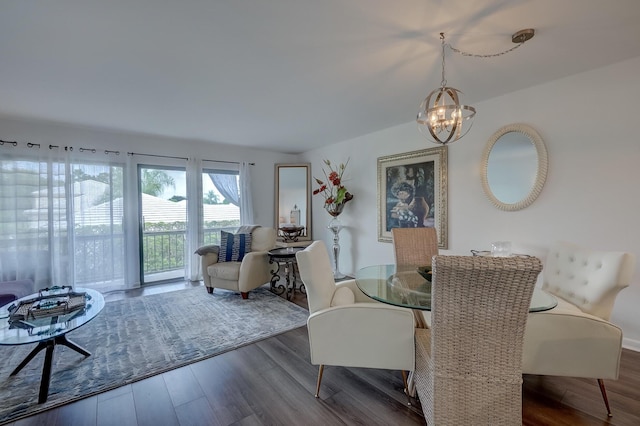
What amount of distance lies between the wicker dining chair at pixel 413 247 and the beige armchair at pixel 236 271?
1.95 m

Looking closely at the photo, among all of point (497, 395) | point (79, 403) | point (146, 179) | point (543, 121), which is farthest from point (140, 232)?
point (543, 121)

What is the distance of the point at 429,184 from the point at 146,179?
4.46 m

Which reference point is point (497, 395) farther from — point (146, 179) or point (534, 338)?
point (146, 179)

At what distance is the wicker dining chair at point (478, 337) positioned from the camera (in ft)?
3.69

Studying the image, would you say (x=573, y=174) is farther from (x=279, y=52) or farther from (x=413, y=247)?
(x=279, y=52)

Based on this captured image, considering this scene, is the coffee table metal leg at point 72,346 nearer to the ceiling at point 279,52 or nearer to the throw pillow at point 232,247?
the throw pillow at point 232,247

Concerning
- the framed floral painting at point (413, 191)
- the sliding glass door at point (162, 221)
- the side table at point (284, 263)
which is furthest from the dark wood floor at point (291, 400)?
the sliding glass door at point (162, 221)

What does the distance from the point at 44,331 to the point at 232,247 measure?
2.27 m

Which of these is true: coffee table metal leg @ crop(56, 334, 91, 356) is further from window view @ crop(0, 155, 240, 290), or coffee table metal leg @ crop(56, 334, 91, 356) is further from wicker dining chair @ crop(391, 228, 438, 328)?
wicker dining chair @ crop(391, 228, 438, 328)

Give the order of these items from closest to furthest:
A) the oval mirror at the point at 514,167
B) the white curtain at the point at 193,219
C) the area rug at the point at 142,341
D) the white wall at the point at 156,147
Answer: the area rug at the point at 142,341, the oval mirror at the point at 514,167, the white wall at the point at 156,147, the white curtain at the point at 193,219

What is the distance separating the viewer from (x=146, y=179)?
15.0ft

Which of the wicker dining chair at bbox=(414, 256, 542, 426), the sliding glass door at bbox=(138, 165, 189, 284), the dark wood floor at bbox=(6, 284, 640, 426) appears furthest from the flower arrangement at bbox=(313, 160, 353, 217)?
the wicker dining chair at bbox=(414, 256, 542, 426)

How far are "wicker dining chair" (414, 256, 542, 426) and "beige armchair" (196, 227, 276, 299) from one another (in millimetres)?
2860

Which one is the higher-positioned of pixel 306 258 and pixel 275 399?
pixel 306 258
